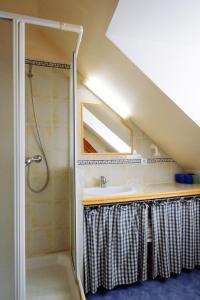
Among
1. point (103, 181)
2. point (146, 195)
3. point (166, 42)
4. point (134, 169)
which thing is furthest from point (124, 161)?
point (166, 42)

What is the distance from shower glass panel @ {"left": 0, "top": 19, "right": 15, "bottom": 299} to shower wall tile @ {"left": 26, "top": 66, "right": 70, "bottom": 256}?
40.0 inches

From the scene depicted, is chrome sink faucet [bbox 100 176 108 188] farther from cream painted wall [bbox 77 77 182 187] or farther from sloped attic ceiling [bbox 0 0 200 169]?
sloped attic ceiling [bbox 0 0 200 169]

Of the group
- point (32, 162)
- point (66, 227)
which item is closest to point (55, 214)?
point (66, 227)

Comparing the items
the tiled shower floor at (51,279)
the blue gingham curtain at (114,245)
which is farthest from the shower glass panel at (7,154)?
the blue gingham curtain at (114,245)

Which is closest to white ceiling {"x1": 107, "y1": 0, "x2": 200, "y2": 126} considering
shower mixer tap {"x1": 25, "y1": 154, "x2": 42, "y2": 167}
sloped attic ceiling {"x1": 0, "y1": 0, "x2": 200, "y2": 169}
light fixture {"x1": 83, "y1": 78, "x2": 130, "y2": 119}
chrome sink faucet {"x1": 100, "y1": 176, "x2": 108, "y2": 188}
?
sloped attic ceiling {"x1": 0, "y1": 0, "x2": 200, "y2": 169}

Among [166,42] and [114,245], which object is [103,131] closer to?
[166,42]

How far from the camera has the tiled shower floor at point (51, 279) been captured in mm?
1512

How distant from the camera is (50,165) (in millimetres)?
2043

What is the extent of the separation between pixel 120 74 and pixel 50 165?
110 cm

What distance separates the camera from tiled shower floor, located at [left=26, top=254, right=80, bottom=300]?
151cm

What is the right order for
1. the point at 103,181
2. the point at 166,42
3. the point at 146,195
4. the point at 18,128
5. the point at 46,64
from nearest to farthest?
Answer: the point at 18,128, the point at 166,42, the point at 146,195, the point at 46,64, the point at 103,181

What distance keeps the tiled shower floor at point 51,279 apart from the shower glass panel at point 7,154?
684 millimetres

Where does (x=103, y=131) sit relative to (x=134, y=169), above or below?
above

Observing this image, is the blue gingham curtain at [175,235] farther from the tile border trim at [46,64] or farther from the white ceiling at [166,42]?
the tile border trim at [46,64]
